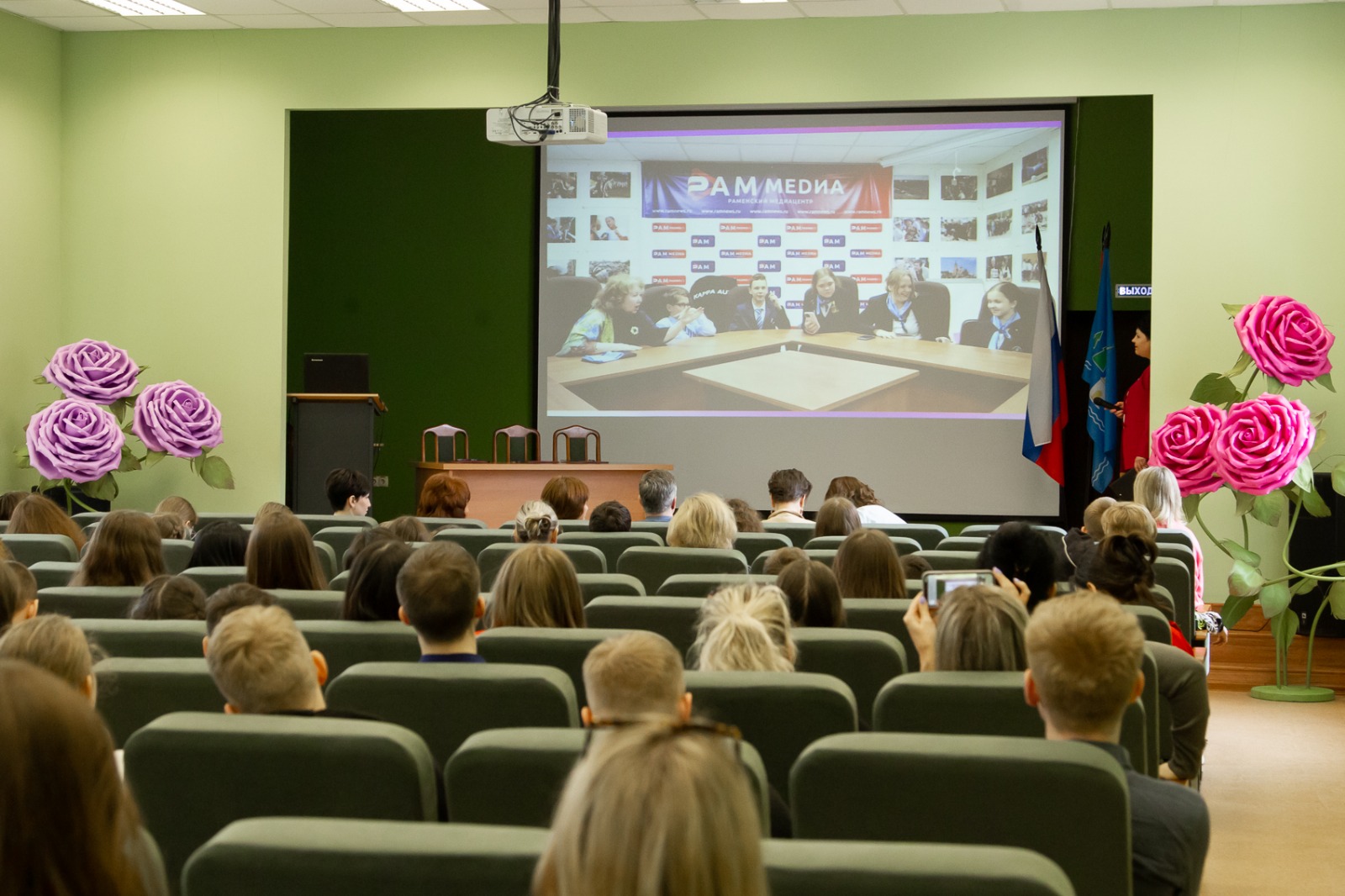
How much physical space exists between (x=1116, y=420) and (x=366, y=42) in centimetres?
590

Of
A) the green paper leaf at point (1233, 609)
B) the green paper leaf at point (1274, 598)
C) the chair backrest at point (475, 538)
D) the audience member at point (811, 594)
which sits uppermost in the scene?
the audience member at point (811, 594)

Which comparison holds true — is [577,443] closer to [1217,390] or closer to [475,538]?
[1217,390]

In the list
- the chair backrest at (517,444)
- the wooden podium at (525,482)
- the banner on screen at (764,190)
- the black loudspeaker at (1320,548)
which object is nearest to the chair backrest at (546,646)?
the wooden podium at (525,482)

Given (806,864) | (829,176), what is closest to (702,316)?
(829,176)

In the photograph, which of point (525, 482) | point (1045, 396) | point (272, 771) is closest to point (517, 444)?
point (525, 482)

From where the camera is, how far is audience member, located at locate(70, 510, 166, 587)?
4.12m

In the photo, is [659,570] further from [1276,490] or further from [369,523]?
[1276,490]

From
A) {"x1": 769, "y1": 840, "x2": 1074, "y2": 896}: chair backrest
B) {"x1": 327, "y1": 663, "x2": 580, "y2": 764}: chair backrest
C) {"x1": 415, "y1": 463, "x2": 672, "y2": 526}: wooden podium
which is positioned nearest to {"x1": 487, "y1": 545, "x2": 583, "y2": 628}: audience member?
{"x1": 327, "y1": 663, "x2": 580, "y2": 764}: chair backrest

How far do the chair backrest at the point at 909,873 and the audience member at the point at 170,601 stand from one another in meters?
2.64

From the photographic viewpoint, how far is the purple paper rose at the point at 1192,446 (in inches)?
269

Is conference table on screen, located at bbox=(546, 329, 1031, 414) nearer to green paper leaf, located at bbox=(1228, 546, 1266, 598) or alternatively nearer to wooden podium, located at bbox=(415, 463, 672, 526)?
wooden podium, located at bbox=(415, 463, 672, 526)

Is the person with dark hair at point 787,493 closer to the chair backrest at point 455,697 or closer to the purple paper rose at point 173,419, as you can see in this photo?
the purple paper rose at point 173,419

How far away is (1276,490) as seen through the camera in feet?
22.8

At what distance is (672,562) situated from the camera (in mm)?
4742
